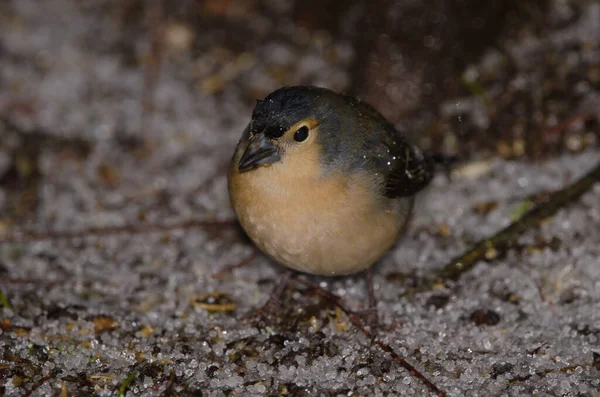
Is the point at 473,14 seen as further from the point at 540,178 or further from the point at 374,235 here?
the point at 374,235

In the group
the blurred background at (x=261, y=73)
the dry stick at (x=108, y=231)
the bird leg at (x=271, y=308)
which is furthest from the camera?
the blurred background at (x=261, y=73)

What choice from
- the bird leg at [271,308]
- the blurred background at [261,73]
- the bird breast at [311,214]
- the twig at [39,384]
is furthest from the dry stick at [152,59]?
the twig at [39,384]

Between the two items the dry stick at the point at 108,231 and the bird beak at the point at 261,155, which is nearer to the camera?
the bird beak at the point at 261,155

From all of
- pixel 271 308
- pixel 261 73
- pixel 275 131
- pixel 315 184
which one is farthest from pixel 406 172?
pixel 261 73

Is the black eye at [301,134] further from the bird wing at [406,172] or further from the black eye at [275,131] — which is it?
the bird wing at [406,172]

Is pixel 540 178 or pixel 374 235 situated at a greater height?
pixel 374 235

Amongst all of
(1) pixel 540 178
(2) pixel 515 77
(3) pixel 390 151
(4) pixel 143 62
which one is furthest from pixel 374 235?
(4) pixel 143 62
